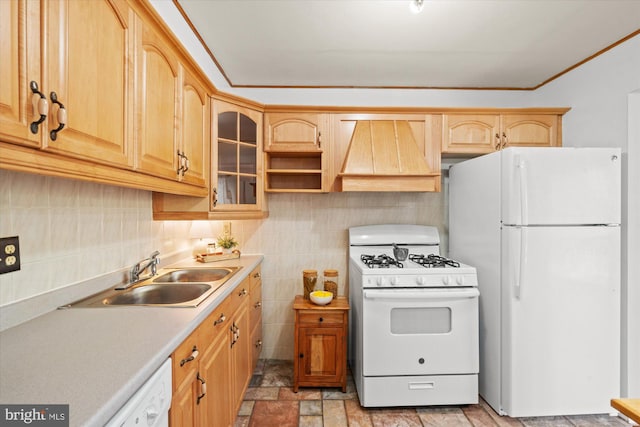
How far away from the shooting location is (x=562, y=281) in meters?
1.96

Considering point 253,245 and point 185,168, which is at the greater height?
point 185,168

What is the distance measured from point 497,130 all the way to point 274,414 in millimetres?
2814

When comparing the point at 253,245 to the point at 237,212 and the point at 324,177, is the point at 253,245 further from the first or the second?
the point at 324,177

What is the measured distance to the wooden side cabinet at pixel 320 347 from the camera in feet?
7.47

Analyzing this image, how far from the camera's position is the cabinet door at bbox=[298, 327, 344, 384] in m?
2.28

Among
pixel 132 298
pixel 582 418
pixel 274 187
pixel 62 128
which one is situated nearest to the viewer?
pixel 62 128

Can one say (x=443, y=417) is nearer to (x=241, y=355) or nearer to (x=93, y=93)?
(x=241, y=355)

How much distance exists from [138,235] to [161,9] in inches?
51.5

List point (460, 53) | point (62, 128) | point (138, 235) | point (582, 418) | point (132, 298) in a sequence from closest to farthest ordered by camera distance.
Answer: point (62, 128) < point (132, 298) < point (138, 235) < point (582, 418) < point (460, 53)

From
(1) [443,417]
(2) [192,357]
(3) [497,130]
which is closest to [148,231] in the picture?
(2) [192,357]

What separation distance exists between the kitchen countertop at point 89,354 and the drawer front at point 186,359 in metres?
0.05

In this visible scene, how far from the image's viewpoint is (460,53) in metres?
2.24

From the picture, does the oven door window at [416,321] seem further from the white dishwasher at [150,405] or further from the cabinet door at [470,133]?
the white dishwasher at [150,405]

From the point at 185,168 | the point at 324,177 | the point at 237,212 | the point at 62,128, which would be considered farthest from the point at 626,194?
the point at 62,128
